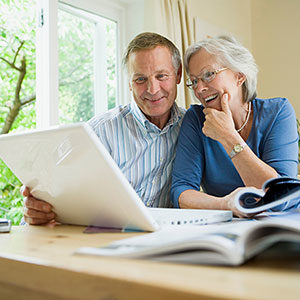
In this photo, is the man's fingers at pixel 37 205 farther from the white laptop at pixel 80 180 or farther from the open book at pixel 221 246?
the open book at pixel 221 246

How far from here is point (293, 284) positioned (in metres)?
0.40

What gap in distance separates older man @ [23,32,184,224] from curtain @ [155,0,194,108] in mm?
1295

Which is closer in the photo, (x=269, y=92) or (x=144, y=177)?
(x=144, y=177)

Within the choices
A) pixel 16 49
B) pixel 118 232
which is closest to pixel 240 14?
pixel 16 49

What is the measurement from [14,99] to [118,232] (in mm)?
3264

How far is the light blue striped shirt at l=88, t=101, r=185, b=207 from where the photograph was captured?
1.78 metres

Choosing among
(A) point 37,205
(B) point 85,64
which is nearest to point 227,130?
(A) point 37,205

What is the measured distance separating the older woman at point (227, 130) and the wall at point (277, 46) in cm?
281

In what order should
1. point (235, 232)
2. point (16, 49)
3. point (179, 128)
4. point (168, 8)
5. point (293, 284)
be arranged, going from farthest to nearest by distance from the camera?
point (16, 49), point (168, 8), point (179, 128), point (235, 232), point (293, 284)

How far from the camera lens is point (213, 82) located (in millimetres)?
1775

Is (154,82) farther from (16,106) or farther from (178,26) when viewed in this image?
(16,106)

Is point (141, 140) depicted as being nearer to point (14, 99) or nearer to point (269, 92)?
point (14, 99)

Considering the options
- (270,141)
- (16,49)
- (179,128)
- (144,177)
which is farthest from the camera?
(16,49)

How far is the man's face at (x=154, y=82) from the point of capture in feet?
5.96
